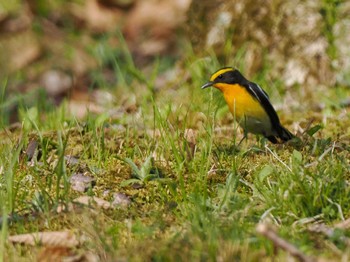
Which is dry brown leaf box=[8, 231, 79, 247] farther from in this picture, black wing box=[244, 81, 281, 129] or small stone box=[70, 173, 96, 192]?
black wing box=[244, 81, 281, 129]

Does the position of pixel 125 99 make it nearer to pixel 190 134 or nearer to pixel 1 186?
pixel 190 134

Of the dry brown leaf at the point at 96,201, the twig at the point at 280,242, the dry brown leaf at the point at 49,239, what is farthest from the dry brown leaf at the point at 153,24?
the twig at the point at 280,242

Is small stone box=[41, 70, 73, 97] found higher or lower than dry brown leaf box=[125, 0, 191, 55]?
lower

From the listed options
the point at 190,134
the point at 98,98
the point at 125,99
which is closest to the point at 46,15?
the point at 98,98

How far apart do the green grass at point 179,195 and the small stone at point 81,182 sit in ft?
0.18

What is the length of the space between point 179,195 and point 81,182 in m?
0.65

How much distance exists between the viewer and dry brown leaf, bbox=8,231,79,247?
3.75 metres

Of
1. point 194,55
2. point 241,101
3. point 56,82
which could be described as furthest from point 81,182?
point 56,82

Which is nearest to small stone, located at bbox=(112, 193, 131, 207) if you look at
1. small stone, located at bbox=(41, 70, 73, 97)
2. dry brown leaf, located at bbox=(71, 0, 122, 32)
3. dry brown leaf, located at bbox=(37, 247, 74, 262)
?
dry brown leaf, located at bbox=(37, 247, 74, 262)

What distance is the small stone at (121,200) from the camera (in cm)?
433

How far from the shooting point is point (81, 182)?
15.3 ft

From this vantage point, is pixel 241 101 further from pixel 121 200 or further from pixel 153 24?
pixel 153 24

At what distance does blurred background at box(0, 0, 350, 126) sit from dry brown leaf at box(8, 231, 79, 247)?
1654mm

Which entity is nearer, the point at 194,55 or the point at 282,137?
the point at 282,137
